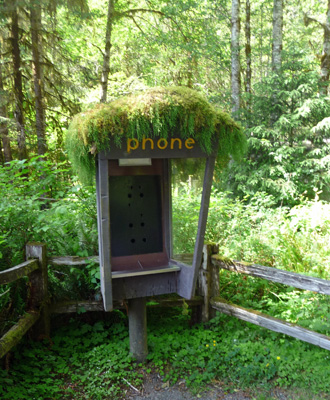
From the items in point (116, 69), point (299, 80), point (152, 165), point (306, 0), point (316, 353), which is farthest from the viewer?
point (306, 0)

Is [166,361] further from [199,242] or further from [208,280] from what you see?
[199,242]

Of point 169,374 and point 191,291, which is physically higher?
point 191,291

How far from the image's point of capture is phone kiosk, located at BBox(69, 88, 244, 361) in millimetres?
2834

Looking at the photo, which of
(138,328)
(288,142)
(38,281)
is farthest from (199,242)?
(288,142)

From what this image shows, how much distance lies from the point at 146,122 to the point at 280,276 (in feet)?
6.88

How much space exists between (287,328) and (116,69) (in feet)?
40.5

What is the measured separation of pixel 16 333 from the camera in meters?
3.04

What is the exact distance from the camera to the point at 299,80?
26.3 feet

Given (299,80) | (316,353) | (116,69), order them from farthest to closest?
(116,69), (299,80), (316,353)

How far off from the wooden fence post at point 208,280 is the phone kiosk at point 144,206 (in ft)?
2.35

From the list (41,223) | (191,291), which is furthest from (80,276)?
(191,291)

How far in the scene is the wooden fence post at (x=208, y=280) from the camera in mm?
4148

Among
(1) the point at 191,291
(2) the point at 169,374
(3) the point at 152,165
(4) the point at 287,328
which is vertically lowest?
(2) the point at 169,374

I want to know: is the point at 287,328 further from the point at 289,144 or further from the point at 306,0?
the point at 306,0
